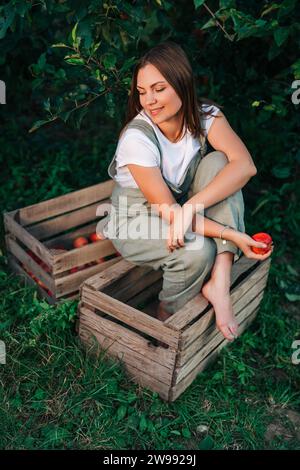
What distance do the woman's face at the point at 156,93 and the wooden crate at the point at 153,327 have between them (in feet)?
2.38

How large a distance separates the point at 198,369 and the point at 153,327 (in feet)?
1.34

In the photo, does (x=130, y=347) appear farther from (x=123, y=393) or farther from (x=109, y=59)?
(x=109, y=59)

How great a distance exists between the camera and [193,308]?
6.87 feet

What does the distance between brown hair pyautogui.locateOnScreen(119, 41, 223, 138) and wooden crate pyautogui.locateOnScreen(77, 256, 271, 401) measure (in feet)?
2.41

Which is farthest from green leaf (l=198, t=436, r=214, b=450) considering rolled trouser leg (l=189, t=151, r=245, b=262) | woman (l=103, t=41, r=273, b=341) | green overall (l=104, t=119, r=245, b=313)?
rolled trouser leg (l=189, t=151, r=245, b=262)

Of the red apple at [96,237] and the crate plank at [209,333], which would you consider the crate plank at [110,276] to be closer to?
the red apple at [96,237]

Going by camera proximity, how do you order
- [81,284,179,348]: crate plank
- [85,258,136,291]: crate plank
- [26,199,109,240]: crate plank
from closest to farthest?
[81,284,179,348]: crate plank → [85,258,136,291]: crate plank → [26,199,109,240]: crate plank

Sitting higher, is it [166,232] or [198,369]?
[166,232]

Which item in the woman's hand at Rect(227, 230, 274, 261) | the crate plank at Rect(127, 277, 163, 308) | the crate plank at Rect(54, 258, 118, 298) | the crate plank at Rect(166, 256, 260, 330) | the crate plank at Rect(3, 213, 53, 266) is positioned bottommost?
the crate plank at Rect(127, 277, 163, 308)

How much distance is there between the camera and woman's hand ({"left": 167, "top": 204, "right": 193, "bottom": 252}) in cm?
210

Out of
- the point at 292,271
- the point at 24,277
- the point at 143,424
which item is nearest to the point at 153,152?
the point at 24,277

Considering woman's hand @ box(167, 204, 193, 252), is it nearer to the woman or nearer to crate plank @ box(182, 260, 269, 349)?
the woman

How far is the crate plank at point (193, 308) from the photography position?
1988 millimetres

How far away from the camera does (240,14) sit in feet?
7.10
